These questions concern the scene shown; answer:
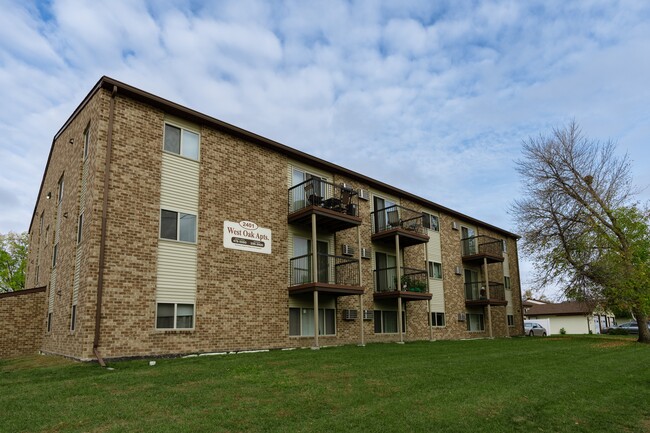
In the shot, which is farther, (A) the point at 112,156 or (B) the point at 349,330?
(B) the point at 349,330

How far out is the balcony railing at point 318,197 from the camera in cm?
1723

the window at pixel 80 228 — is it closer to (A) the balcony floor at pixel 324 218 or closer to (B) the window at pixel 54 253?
(B) the window at pixel 54 253

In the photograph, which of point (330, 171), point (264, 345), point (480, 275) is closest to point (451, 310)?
point (480, 275)

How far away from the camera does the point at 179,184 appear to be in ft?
47.3

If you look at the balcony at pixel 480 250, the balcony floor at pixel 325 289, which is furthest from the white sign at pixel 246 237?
the balcony at pixel 480 250

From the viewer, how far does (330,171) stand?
1964cm

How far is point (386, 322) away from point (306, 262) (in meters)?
5.58

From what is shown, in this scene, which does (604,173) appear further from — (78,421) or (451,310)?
(78,421)

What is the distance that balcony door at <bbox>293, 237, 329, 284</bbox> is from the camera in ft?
56.3

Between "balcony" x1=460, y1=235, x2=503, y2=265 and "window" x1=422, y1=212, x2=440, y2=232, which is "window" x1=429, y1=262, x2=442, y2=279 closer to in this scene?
"window" x1=422, y1=212, x2=440, y2=232

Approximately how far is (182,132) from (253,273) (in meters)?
4.98

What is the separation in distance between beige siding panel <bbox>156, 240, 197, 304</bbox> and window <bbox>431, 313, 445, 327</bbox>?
13438mm

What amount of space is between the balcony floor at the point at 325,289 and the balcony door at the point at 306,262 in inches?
22.1

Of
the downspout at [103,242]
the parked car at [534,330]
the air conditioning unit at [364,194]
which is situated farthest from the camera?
the parked car at [534,330]
